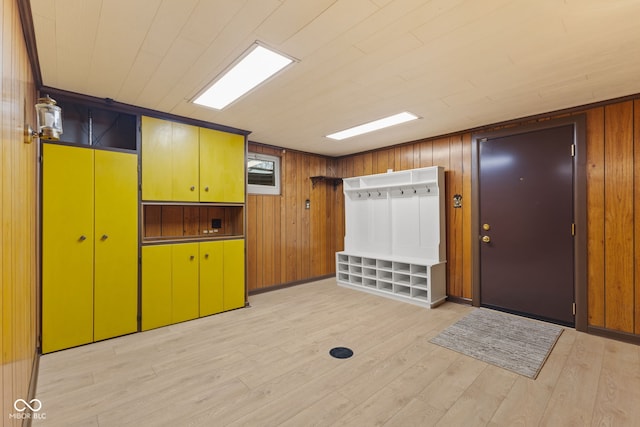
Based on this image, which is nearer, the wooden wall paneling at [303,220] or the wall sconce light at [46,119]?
the wall sconce light at [46,119]

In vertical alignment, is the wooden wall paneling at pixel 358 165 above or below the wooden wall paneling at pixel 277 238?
above

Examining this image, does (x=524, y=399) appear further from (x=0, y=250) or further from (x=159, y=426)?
(x=0, y=250)

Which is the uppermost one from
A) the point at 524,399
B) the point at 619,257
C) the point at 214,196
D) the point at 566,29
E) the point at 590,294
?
the point at 566,29

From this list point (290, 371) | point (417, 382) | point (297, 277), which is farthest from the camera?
point (297, 277)

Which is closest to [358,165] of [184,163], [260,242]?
[260,242]

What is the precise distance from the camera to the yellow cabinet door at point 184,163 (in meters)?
3.41

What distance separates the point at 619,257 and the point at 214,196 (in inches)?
180

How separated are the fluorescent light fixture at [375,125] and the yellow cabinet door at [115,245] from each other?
2.66 meters

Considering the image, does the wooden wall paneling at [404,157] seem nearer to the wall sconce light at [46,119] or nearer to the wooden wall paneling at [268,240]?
the wooden wall paneling at [268,240]

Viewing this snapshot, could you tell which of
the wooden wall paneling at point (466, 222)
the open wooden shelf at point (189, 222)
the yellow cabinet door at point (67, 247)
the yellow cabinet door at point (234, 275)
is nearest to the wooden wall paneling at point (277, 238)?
the open wooden shelf at point (189, 222)

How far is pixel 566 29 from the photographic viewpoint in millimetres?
1794

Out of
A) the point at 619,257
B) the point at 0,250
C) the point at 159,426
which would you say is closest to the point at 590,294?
the point at 619,257

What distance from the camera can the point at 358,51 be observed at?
2039 millimetres

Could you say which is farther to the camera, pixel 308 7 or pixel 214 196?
pixel 214 196
